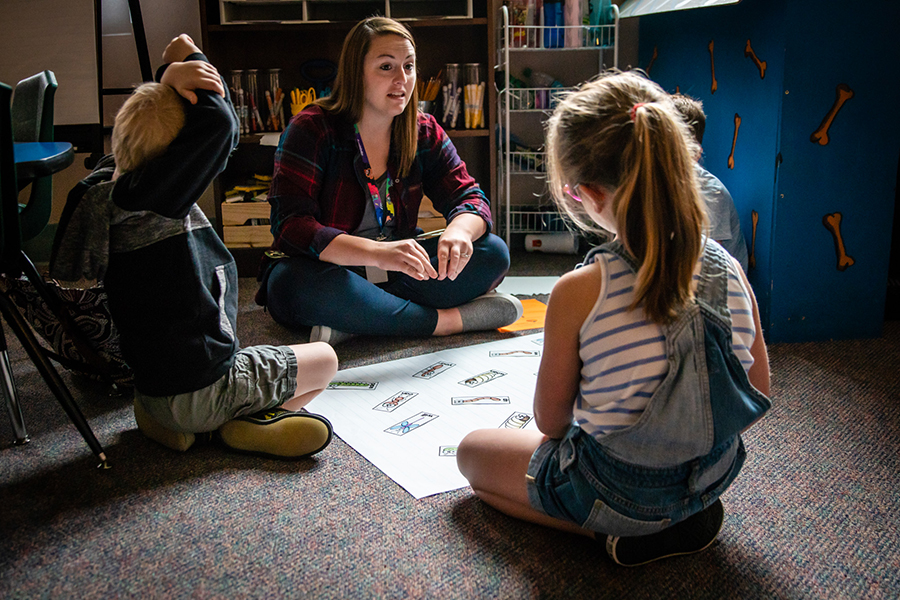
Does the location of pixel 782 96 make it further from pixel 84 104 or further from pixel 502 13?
→ pixel 84 104

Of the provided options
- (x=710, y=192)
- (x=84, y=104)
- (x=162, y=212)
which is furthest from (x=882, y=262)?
(x=84, y=104)

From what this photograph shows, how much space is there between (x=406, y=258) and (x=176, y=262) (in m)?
0.61

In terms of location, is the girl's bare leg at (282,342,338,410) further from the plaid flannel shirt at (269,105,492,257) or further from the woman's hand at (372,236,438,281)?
the plaid flannel shirt at (269,105,492,257)

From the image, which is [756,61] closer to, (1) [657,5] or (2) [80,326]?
(1) [657,5]

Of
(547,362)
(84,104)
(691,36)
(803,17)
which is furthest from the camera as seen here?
(84,104)

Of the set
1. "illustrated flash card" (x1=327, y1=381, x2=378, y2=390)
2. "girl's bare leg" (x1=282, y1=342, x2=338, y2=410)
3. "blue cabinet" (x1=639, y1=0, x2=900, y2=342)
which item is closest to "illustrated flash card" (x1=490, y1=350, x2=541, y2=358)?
"illustrated flash card" (x1=327, y1=381, x2=378, y2=390)

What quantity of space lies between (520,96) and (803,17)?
58.8 inches

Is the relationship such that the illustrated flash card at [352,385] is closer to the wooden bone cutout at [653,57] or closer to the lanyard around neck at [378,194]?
the lanyard around neck at [378,194]

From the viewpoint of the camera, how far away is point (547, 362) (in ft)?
3.18

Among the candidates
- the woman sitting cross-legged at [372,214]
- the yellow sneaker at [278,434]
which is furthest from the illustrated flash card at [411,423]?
the woman sitting cross-legged at [372,214]

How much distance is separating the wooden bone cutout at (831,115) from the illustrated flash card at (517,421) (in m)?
1.10

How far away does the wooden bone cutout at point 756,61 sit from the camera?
1.92 metres

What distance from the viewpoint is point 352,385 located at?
67.9 inches

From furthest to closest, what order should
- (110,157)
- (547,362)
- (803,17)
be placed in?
(803,17), (110,157), (547,362)
